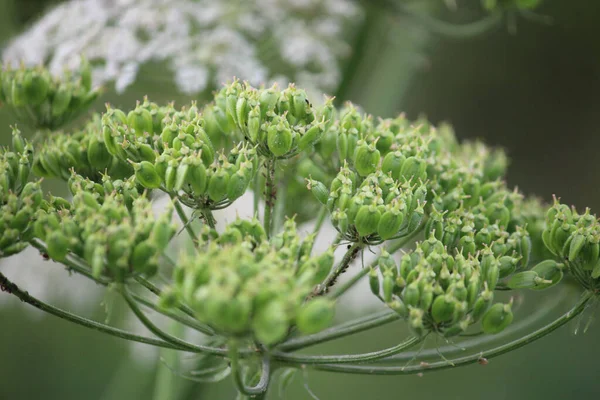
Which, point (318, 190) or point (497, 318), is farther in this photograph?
point (318, 190)

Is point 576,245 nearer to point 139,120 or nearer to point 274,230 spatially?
point 274,230

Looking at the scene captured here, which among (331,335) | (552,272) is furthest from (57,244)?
(552,272)

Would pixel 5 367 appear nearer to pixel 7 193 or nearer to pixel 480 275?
pixel 7 193

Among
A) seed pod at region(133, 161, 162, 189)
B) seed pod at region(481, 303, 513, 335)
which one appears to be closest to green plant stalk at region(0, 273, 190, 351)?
seed pod at region(133, 161, 162, 189)

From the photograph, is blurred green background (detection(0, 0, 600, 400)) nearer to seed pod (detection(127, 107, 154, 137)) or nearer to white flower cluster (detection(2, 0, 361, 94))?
white flower cluster (detection(2, 0, 361, 94))

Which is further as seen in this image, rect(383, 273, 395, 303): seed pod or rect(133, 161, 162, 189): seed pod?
rect(133, 161, 162, 189): seed pod

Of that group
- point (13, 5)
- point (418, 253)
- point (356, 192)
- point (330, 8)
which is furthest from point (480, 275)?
point (13, 5)
